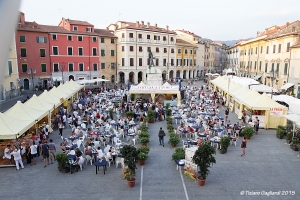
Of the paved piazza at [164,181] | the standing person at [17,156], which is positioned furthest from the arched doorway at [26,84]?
the standing person at [17,156]

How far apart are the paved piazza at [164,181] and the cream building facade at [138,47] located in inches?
1512

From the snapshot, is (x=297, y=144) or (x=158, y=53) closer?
(x=297, y=144)

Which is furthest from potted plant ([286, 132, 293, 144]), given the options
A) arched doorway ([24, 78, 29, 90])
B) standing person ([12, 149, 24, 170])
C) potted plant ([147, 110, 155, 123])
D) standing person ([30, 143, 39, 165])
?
Answer: arched doorway ([24, 78, 29, 90])

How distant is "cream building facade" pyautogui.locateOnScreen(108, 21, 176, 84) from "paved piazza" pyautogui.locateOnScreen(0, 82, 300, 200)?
38.4 meters

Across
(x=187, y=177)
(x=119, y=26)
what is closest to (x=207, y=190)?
(x=187, y=177)

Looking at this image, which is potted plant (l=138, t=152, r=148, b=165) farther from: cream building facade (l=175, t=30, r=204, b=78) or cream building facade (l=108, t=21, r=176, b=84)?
cream building facade (l=175, t=30, r=204, b=78)

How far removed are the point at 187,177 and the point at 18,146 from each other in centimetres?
862

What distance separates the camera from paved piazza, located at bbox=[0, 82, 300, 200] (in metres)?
9.65

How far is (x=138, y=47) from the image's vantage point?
171ft

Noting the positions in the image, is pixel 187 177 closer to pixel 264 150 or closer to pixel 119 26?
pixel 264 150

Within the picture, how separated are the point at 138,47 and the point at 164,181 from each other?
145ft

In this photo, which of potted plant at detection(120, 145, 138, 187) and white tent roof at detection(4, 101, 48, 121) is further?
white tent roof at detection(4, 101, 48, 121)

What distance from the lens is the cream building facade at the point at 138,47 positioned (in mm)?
50500

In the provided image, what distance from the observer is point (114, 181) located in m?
10.8
